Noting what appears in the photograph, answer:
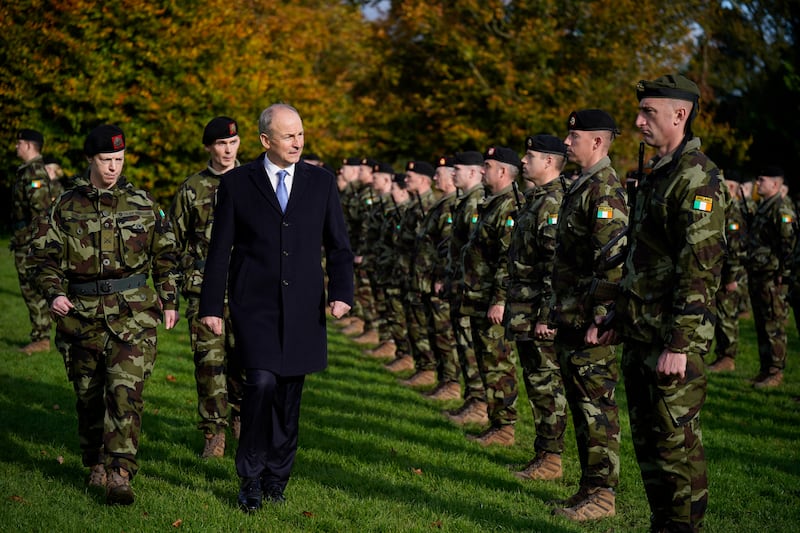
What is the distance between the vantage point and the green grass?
19.1 ft

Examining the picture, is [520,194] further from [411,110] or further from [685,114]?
[411,110]

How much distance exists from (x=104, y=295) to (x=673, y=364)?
3942mm

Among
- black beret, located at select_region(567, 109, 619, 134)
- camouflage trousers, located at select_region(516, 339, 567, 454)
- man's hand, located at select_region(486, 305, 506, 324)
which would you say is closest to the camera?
black beret, located at select_region(567, 109, 619, 134)

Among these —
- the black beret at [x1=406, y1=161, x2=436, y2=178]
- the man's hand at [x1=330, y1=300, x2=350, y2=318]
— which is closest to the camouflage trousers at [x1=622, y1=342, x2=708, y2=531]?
the man's hand at [x1=330, y1=300, x2=350, y2=318]

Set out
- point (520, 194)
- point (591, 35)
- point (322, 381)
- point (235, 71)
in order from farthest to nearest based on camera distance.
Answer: point (591, 35) → point (235, 71) → point (322, 381) → point (520, 194)

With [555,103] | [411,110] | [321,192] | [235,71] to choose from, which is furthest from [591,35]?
[321,192]

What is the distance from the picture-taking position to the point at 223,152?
7691 mm

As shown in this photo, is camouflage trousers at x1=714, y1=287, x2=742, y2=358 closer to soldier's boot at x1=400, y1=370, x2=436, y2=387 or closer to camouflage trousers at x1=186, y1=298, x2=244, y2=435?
soldier's boot at x1=400, y1=370, x2=436, y2=387

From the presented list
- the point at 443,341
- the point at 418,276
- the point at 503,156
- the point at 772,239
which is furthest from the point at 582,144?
the point at 772,239

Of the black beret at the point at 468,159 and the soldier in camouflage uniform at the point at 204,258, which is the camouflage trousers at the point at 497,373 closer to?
the black beret at the point at 468,159

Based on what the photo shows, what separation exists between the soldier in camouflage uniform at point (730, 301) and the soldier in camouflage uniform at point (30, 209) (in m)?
9.55

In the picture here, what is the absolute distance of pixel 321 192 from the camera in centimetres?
599

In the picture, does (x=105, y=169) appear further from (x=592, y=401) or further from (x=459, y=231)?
(x=459, y=231)

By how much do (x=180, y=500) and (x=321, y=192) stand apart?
2.36 meters
